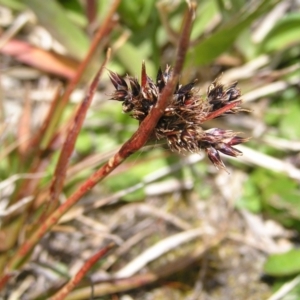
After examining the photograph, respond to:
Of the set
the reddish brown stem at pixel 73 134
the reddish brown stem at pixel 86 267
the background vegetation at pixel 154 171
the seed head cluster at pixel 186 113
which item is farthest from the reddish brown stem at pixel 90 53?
the seed head cluster at pixel 186 113

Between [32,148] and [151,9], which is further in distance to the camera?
[151,9]

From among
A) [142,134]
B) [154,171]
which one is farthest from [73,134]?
[154,171]

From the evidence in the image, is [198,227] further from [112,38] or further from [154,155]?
[112,38]

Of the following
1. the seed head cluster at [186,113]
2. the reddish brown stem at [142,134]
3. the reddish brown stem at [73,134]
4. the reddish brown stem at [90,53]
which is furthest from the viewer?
the reddish brown stem at [90,53]

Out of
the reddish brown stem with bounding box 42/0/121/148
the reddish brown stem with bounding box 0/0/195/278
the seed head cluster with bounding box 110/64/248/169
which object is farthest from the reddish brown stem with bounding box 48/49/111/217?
the reddish brown stem with bounding box 42/0/121/148

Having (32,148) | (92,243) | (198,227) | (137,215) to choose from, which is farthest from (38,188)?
(198,227)

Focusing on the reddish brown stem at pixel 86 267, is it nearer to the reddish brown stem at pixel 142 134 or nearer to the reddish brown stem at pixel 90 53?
the reddish brown stem at pixel 142 134

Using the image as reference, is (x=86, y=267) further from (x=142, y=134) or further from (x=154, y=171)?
(x=154, y=171)
